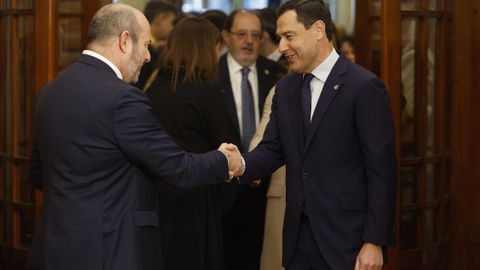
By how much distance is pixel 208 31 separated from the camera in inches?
173

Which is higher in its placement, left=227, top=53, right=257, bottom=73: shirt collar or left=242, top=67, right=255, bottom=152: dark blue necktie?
left=227, top=53, right=257, bottom=73: shirt collar

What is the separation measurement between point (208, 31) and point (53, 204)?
1647mm

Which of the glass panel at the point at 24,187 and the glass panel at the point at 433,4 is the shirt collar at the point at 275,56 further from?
the glass panel at the point at 24,187

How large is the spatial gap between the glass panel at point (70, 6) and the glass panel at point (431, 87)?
185cm

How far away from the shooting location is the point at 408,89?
4.65m

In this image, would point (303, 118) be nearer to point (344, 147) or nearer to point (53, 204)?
point (344, 147)

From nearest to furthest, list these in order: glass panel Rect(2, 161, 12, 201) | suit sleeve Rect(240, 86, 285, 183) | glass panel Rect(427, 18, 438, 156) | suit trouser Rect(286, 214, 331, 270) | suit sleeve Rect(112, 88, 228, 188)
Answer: suit sleeve Rect(112, 88, 228, 188), suit trouser Rect(286, 214, 331, 270), suit sleeve Rect(240, 86, 285, 183), glass panel Rect(427, 18, 438, 156), glass panel Rect(2, 161, 12, 201)

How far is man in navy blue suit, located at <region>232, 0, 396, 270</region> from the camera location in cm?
317

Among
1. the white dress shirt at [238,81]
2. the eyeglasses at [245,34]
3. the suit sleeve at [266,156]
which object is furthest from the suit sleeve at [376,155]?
the eyeglasses at [245,34]

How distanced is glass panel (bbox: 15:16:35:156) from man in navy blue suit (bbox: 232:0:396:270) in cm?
178

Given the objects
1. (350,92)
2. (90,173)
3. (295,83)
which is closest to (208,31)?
(295,83)

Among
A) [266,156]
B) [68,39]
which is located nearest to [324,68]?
[266,156]

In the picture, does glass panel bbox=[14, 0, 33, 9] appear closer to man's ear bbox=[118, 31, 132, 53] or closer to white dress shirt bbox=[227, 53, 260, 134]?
white dress shirt bbox=[227, 53, 260, 134]

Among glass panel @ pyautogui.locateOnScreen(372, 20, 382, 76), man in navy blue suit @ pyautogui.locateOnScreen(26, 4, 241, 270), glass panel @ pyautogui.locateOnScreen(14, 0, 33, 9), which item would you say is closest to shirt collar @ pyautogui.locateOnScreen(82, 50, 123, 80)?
man in navy blue suit @ pyautogui.locateOnScreen(26, 4, 241, 270)
